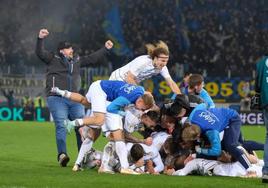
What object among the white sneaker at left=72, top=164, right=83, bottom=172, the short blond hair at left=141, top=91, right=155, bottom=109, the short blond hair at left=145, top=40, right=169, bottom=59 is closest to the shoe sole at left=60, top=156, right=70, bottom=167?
the white sneaker at left=72, top=164, right=83, bottom=172

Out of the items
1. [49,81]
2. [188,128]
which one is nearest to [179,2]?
[49,81]

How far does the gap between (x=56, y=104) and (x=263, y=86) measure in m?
4.67

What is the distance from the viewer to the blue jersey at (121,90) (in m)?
11.7

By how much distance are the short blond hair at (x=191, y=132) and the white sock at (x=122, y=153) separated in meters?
1.04

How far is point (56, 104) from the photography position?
1362cm

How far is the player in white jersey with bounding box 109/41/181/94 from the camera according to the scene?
12813mm

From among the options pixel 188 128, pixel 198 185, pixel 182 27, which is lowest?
pixel 198 185

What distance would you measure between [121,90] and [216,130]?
1.73 meters

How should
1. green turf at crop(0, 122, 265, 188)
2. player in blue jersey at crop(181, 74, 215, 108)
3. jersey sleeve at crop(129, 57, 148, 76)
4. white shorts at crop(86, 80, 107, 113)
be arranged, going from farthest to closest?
jersey sleeve at crop(129, 57, 148, 76) < player in blue jersey at crop(181, 74, 215, 108) < white shorts at crop(86, 80, 107, 113) < green turf at crop(0, 122, 265, 188)

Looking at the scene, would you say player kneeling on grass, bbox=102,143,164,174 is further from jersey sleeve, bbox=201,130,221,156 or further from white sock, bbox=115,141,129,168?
jersey sleeve, bbox=201,130,221,156

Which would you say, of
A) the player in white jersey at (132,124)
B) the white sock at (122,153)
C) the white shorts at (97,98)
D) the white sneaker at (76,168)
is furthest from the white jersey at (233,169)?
the white sneaker at (76,168)

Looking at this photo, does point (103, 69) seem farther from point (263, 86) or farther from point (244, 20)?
point (263, 86)

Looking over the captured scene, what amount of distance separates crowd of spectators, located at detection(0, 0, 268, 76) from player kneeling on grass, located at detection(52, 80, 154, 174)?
27.2 m

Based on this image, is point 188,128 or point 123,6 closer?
point 188,128
